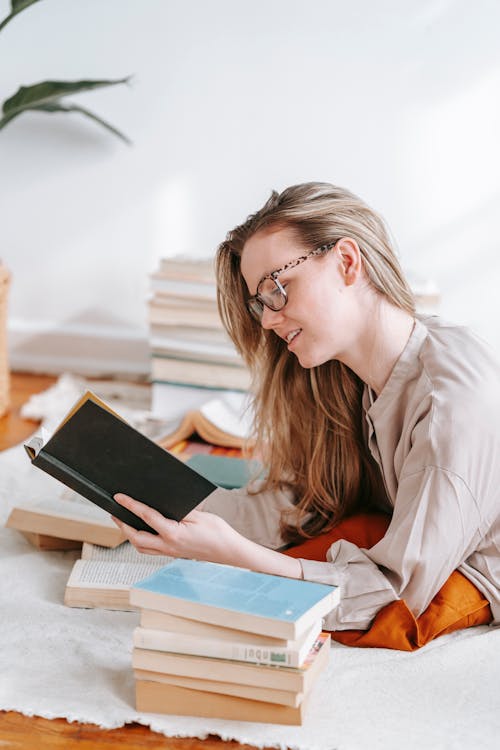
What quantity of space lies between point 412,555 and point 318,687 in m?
0.26

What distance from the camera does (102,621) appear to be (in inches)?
69.2

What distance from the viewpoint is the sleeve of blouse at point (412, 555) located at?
5.23 ft

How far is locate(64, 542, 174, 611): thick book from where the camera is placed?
71.2 inches

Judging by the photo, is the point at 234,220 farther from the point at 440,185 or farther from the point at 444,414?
the point at 444,414

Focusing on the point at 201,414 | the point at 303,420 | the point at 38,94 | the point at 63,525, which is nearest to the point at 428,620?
the point at 303,420

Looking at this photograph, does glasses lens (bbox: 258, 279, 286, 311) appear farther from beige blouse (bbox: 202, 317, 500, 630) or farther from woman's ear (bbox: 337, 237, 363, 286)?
beige blouse (bbox: 202, 317, 500, 630)

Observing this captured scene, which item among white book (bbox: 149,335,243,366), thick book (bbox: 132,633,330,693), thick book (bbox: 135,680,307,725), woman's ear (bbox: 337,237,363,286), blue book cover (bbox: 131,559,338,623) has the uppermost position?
woman's ear (bbox: 337,237,363,286)

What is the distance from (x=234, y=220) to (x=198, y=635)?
7.60 ft

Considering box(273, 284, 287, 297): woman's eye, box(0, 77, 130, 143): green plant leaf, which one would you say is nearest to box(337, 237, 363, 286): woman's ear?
box(273, 284, 287, 297): woman's eye

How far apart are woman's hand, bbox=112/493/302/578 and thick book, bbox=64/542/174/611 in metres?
0.20

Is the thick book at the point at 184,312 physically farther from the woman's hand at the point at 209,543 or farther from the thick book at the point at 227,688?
the thick book at the point at 227,688

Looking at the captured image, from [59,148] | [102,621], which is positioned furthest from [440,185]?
[102,621]

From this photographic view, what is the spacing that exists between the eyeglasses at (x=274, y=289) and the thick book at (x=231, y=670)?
62 centimetres

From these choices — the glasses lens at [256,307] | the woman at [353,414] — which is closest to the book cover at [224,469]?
the woman at [353,414]
